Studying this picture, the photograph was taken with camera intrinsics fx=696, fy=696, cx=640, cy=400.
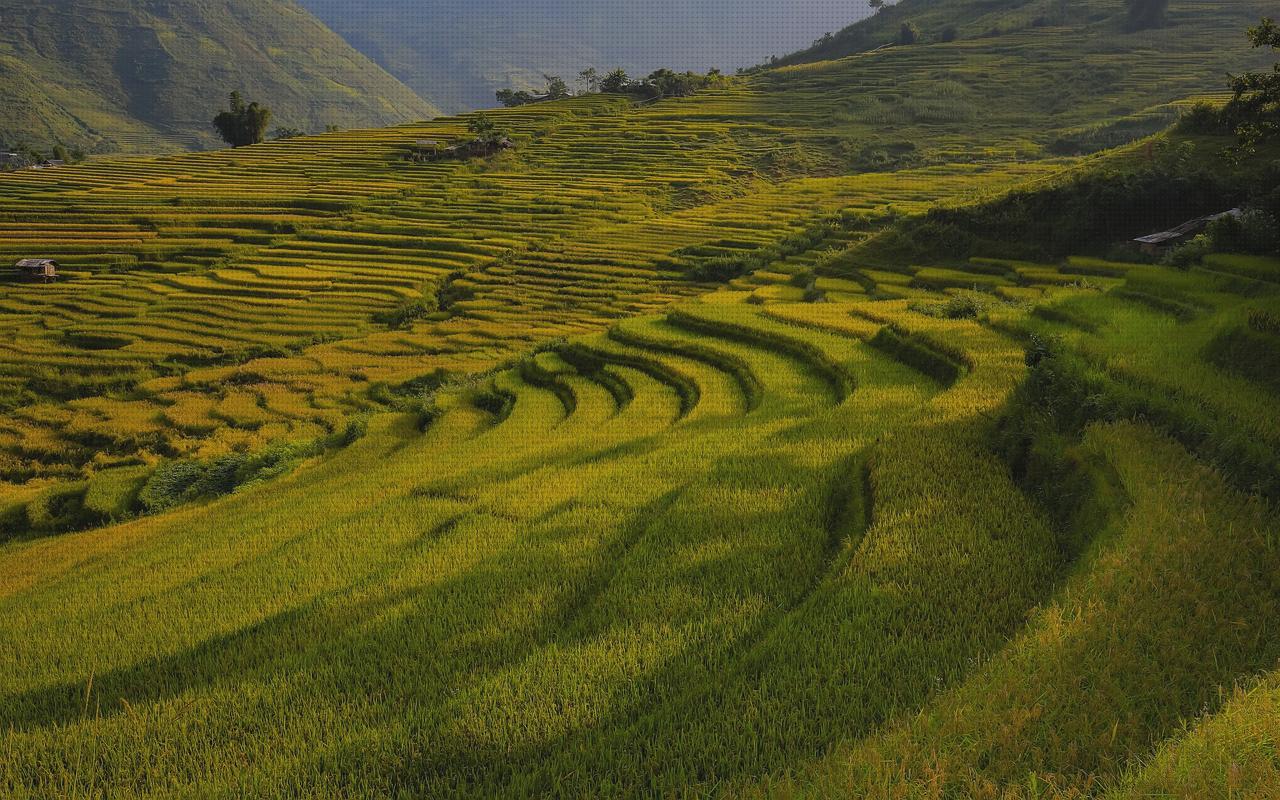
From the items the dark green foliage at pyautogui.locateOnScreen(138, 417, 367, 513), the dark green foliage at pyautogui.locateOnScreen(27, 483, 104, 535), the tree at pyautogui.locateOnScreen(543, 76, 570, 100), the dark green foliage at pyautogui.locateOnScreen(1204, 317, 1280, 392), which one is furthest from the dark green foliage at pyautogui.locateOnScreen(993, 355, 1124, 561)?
the tree at pyautogui.locateOnScreen(543, 76, 570, 100)

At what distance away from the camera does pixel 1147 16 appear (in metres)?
98.3

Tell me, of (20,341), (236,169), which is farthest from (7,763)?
(236,169)

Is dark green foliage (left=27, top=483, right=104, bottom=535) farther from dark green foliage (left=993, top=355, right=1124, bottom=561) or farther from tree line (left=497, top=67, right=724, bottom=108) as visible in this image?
tree line (left=497, top=67, right=724, bottom=108)

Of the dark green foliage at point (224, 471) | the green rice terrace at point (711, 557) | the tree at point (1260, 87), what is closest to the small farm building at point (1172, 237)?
the green rice terrace at point (711, 557)

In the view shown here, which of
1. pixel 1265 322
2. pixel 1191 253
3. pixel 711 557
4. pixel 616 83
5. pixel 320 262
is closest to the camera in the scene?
pixel 711 557

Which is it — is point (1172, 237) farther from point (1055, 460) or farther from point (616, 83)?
point (616, 83)

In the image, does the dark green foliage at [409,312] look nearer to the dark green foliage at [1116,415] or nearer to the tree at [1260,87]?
the dark green foliage at [1116,415]

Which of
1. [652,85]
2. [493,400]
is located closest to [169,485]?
[493,400]

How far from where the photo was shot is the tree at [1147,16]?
320 ft

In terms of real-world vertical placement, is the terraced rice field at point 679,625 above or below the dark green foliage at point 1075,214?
below

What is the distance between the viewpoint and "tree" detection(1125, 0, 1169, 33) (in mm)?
97688

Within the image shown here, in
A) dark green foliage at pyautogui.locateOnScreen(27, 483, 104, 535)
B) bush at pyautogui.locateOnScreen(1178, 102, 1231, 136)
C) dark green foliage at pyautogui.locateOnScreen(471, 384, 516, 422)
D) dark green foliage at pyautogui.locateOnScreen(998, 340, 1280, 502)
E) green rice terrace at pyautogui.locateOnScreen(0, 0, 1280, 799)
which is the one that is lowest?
dark green foliage at pyautogui.locateOnScreen(27, 483, 104, 535)

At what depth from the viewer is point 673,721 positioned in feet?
12.6

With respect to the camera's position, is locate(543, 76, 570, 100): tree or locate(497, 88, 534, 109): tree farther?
locate(497, 88, 534, 109): tree
